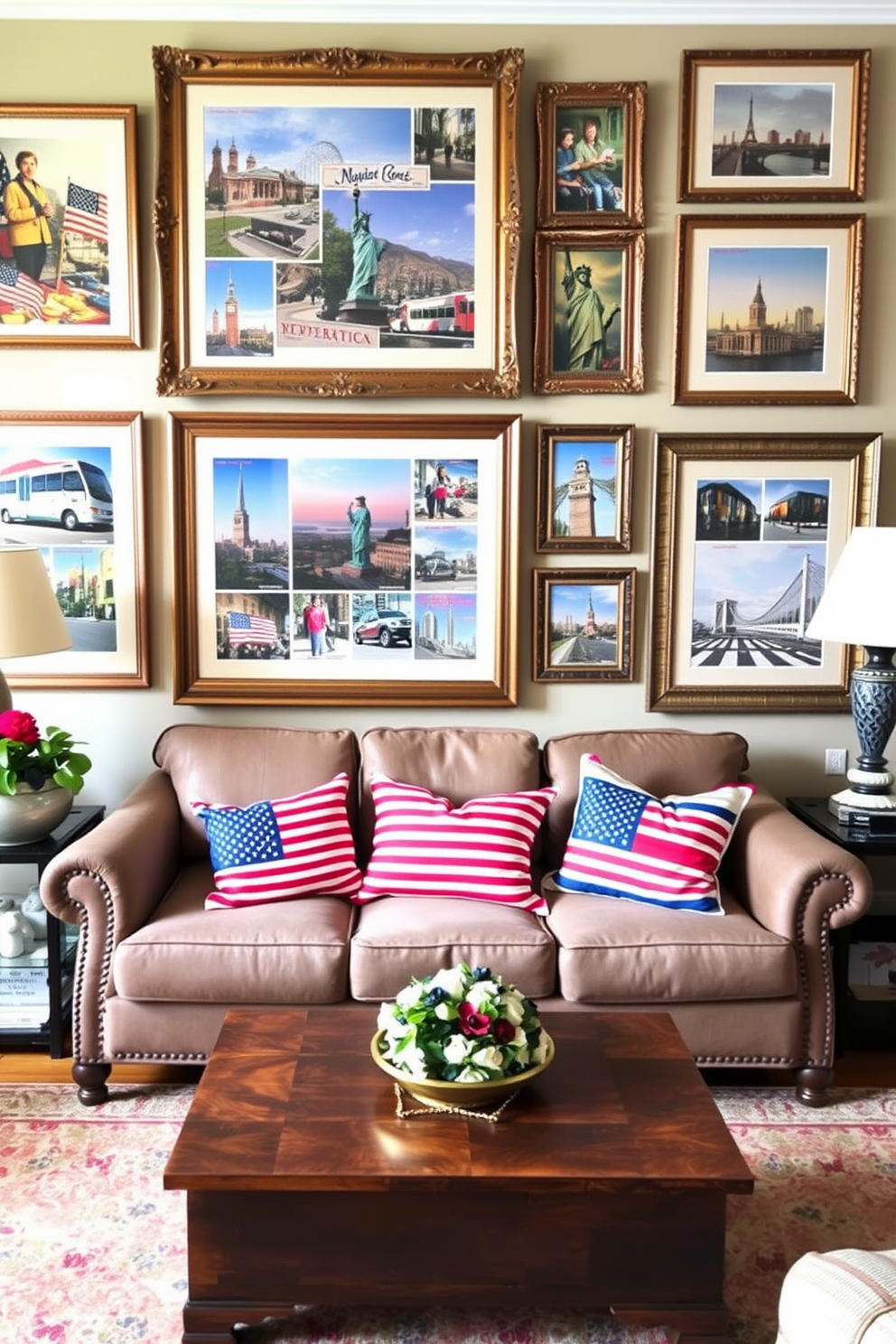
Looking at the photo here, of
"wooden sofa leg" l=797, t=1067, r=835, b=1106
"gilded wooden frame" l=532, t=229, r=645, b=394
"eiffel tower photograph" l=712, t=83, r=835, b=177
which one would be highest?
"eiffel tower photograph" l=712, t=83, r=835, b=177

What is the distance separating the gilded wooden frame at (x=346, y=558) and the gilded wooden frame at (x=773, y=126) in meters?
1.06

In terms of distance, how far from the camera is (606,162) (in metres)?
3.67

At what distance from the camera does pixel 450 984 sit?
2232mm

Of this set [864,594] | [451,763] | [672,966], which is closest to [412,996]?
[672,966]

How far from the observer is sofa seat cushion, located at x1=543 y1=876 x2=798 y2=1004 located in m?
2.97

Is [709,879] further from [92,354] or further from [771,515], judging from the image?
[92,354]

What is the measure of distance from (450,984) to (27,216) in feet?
9.66

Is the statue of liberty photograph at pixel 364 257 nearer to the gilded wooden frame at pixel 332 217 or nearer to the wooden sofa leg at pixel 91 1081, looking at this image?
the gilded wooden frame at pixel 332 217

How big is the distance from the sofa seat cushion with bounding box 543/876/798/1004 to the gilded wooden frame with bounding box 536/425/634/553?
141 cm

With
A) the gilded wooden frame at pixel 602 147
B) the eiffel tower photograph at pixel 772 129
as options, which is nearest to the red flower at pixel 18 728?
the gilded wooden frame at pixel 602 147

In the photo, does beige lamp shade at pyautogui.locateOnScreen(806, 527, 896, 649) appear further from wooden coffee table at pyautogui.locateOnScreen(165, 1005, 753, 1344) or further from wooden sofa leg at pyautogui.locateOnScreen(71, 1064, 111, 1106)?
wooden sofa leg at pyautogui.locateOnScreen(71, 1064, 111, 1106)

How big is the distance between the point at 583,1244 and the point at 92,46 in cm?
377

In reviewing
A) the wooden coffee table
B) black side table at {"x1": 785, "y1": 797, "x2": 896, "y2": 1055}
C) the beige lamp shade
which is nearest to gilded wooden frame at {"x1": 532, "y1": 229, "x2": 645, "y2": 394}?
the beige lamp shade

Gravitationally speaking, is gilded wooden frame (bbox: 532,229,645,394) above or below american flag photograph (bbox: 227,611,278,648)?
above
